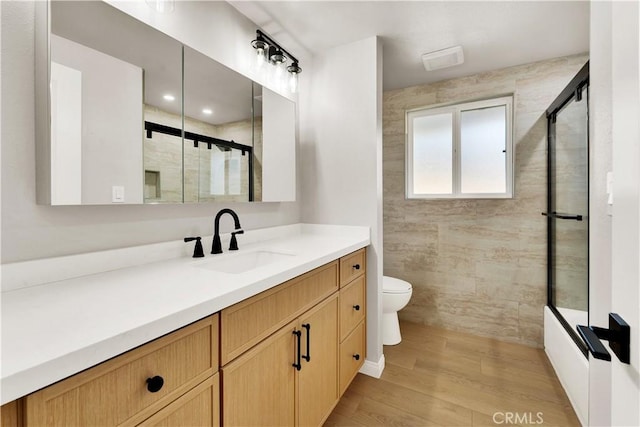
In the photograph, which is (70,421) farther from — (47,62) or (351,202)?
(351,202)

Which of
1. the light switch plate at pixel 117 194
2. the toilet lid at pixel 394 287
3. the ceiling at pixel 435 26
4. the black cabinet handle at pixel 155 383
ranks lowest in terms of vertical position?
the toilet lid at pixel 394 287

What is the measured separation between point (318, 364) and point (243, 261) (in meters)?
0.64

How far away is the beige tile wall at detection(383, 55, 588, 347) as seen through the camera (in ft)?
7.59

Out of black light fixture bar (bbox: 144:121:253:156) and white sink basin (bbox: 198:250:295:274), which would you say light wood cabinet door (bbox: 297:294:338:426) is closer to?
white sink basin (bbox: 198:250:295:274)

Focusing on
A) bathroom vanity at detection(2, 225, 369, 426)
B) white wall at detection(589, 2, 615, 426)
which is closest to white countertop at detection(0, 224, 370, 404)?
bathroom vanity at detection(2, 225, 369, 426)

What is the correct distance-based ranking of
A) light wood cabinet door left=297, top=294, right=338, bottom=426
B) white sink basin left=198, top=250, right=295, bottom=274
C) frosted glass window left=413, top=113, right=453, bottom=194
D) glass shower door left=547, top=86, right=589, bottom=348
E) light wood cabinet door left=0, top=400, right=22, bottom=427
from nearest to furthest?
light wood cabinet door left=0, top=400, right=22, bottom=427, light wood cabinet door left=297, top=294, right=338, bottom=426, white sink basin left=198, top=250, right=295, bottom=274, glass shower door left=547, top=86, right=589, bottom=348, frosted glass window left=413, top=113, right=453, bottom=194

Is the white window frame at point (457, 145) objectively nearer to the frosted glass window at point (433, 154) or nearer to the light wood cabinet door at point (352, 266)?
the frosted glass window at point (433, 154)

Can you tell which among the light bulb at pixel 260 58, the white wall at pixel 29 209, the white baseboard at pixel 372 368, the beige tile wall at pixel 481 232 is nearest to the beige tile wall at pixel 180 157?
the white wall at pixel 29 209

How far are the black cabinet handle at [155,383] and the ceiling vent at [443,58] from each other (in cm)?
251

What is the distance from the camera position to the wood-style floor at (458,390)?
1575 millimetres

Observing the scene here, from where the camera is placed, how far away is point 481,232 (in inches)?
99.0

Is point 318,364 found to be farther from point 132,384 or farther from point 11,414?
point 11,414

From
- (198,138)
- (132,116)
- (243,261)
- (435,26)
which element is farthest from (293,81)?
(243,261)
